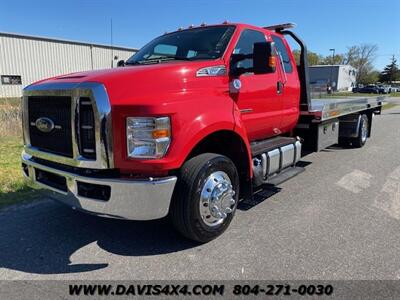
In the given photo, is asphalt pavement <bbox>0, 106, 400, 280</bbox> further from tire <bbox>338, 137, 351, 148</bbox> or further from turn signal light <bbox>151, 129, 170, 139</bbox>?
tire <bbox>338, 137, 351, 148</bbox>

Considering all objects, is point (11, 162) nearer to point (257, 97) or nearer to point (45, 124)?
point (45, 124)

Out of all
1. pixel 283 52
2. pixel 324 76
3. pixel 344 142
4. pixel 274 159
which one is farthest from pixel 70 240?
pixel 324 76

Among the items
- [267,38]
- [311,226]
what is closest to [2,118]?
[267,38]

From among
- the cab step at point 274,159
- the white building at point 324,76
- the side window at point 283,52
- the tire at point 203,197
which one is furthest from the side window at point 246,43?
the white building at point 324,76

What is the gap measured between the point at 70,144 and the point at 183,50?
1.93 meters

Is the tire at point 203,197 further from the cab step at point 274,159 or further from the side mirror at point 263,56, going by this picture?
the side mirror at point 263,56

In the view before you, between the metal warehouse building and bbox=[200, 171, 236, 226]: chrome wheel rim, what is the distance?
28.3 meters

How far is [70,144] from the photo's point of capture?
348cm

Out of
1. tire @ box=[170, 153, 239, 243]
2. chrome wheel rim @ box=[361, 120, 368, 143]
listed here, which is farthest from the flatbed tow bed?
tire @ box=[170, 153, 239, 243]

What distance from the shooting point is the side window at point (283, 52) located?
18.3ft

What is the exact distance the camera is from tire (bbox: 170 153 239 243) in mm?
3457

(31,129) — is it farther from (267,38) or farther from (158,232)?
(267,38)

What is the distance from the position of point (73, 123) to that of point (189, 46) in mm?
1944

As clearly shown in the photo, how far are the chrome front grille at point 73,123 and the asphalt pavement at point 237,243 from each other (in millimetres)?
931
